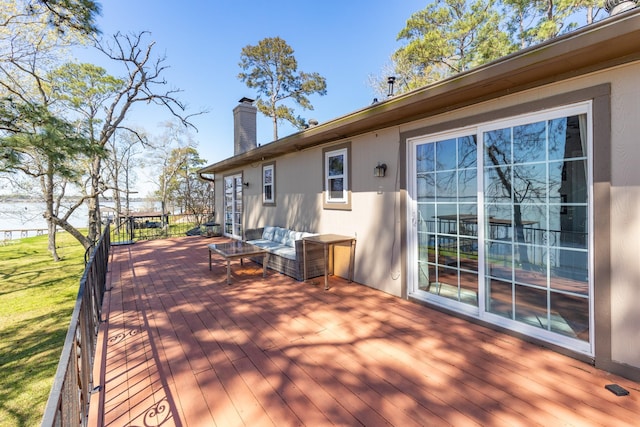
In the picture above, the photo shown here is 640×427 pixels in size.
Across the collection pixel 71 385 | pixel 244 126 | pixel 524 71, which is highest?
pixel 244 126

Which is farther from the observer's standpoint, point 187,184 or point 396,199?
point 187,184

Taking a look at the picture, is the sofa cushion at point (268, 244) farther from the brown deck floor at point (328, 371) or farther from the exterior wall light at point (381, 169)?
the exterior wall light at point (381, 169)

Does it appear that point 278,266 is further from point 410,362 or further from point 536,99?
point 536,99

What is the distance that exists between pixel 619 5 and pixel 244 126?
9.35m

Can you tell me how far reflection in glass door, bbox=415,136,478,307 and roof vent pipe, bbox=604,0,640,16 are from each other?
59.6 inches

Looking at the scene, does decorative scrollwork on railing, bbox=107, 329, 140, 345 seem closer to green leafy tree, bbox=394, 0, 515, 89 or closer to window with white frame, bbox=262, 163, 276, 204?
window with white frame, bbox=262, 163, 276, 204

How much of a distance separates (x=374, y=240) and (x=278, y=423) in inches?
125

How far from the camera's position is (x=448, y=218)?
375 cm

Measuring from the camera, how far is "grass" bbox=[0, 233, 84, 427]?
3.33 meters

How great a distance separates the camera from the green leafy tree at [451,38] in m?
11.5

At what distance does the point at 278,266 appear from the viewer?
19.0 ft

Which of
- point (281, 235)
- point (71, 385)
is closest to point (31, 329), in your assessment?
point (281, 235)

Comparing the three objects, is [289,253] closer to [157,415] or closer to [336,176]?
[336,176]

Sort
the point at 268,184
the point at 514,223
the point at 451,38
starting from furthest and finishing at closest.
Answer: the point at 451,38 < the point at 268,184 < the point at 514,223
